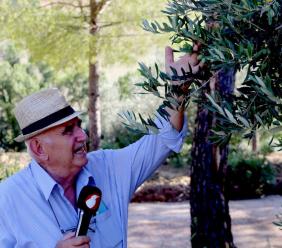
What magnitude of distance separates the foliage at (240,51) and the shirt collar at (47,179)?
27.4 inches

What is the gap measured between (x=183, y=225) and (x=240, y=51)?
779 cm

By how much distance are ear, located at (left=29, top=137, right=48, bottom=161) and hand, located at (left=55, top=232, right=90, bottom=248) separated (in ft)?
1.55

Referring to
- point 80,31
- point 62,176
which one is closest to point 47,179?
point 62,176

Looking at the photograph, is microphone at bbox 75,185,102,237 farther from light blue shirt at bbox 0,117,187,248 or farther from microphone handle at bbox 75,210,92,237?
light blue shirt at bbox 0,117,187,248

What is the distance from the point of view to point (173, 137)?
280cm

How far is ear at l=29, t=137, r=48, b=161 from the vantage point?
2.85 m

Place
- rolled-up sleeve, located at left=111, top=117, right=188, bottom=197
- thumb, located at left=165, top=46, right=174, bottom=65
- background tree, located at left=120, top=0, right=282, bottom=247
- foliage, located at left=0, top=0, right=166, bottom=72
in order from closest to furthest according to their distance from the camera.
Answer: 1. background tree, located at left=120, top=0, right=282, bottom=247
2. thumb, located at left=165, top=46, right=174, bottom=65
3. rolled-up sleeve, located at left=111, top=117, right=188, bottom=197
4. foliage, located at left=0, top=0, right=166, bottom=72

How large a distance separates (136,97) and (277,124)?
687 inches

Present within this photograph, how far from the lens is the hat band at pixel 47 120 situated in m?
2.85

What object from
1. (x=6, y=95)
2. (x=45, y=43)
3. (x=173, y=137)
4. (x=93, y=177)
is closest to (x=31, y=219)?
(x=93, y=177)

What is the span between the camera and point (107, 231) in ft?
9.19

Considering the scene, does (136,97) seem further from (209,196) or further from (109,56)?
(209,196)

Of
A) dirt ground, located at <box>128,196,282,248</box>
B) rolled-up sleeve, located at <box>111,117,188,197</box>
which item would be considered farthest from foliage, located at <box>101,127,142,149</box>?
rolled-up sleeve, located at <box>111,117,188,197</box>

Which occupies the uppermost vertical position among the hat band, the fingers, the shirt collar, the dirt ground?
the hat band
